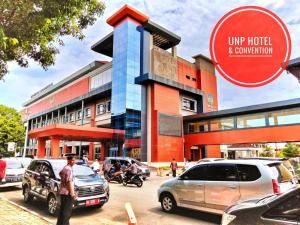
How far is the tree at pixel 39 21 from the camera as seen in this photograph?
258 inches

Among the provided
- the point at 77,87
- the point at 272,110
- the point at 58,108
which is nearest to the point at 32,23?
the point at 272,110

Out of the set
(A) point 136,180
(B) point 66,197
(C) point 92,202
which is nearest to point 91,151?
(A) point 136,180

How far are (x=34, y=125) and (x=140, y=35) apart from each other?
50.8 metres

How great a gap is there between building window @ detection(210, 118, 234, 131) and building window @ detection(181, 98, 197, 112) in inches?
320

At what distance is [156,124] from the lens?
37250 mm

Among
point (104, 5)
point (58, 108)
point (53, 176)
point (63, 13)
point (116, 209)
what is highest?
point (58, 108)

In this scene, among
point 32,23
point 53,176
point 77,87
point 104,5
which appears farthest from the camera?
point 77,87

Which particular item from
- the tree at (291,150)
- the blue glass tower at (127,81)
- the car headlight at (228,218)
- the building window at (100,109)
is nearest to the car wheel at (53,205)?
the car headlight at (228,218)

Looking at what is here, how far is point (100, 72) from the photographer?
50562mm

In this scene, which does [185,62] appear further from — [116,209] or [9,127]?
[116,209]

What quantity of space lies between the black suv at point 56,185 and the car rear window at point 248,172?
4.89 metres

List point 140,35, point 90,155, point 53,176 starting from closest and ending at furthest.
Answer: point 53,176
point 140,35
point 90,155

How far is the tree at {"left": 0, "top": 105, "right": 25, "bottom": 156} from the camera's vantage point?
44.7 m

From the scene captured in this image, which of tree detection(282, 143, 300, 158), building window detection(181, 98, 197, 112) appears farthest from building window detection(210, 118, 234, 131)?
tree detection(282, 143, 300, 158)
